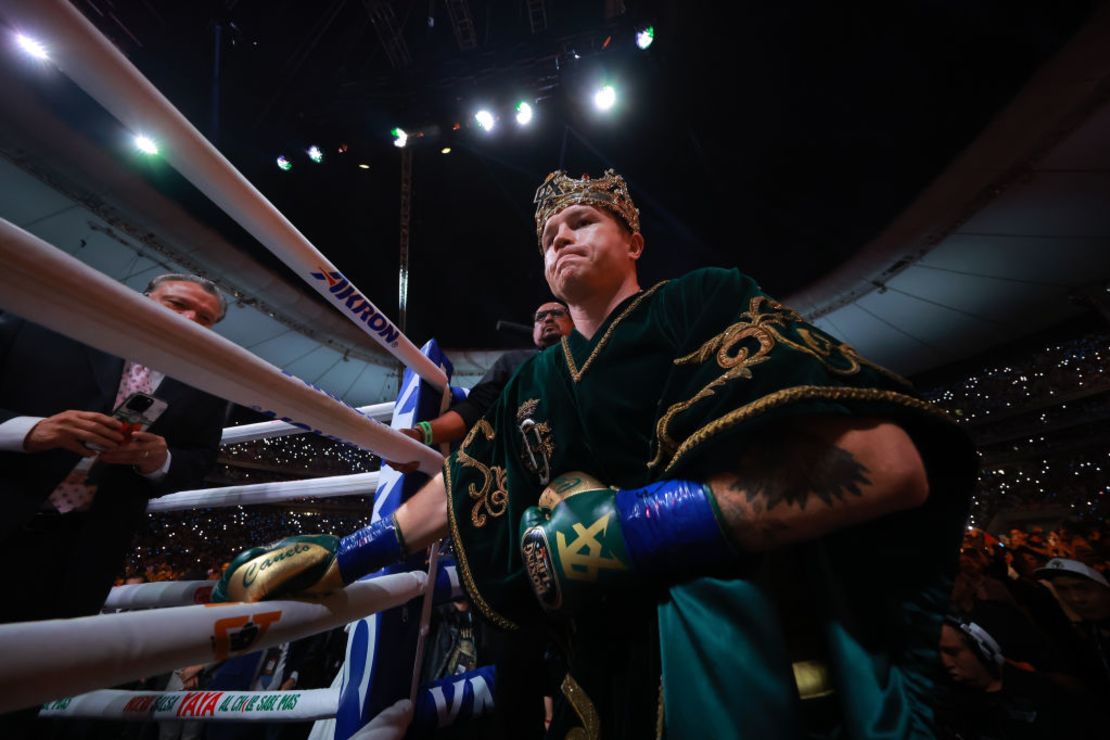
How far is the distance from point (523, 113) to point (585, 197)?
193 inches

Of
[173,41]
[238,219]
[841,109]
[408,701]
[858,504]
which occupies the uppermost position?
[173,41]

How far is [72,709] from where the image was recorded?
1.14 metres

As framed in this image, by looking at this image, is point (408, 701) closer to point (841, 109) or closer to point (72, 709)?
point (72, 709)

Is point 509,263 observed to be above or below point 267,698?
above

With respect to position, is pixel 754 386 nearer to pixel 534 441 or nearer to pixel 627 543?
pixel 627 543

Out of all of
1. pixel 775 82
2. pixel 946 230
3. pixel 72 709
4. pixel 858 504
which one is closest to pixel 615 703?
pixel 858 504

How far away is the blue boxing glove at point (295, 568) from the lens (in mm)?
678

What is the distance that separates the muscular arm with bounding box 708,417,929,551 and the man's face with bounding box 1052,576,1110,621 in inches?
131

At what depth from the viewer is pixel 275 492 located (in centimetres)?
131

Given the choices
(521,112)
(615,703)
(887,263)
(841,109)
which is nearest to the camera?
(615,703)

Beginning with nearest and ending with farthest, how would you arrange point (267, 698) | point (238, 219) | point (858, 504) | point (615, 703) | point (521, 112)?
point (858, 504)
point (615, 703)
point (238, 219)
point (267, 698)
point (521, 112)

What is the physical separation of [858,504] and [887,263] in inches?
285

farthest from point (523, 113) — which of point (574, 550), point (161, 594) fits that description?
point (574, 550)

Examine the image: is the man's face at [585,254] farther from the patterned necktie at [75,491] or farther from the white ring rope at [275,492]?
the patterned necktie at [75,491]
